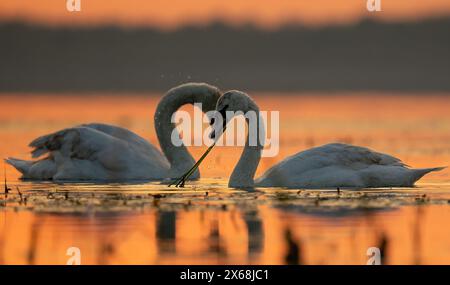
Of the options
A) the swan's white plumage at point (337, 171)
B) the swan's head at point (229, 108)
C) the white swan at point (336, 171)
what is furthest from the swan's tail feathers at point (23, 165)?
the swan's white plumage at point (337, 171)

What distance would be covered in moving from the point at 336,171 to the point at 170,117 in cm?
533

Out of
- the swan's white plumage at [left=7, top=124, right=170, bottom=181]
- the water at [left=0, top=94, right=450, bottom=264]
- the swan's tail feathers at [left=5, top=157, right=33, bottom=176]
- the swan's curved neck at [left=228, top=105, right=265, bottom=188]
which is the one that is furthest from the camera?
the swan's tail feathers at [left=5, top=157, right=33, bottom=176]

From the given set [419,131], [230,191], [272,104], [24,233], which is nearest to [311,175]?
[230,191]

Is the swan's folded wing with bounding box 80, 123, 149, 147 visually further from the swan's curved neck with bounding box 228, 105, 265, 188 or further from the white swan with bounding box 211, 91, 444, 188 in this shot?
the white swan with bounding box 211, 91, 444, 188

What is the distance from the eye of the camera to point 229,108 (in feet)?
74.7

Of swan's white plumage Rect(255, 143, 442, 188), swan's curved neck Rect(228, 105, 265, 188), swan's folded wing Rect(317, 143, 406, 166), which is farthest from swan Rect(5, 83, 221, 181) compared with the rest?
swan's folded wing Rect(317, 143, 406, 166)

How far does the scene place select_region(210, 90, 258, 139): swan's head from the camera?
22656mm

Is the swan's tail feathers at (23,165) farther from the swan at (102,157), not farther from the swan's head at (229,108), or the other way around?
the swan's head at (229,108)

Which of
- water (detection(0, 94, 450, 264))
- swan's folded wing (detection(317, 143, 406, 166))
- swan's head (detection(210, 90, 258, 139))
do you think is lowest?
water (detection(0, 94, 450, 264))

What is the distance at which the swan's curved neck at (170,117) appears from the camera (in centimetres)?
2492

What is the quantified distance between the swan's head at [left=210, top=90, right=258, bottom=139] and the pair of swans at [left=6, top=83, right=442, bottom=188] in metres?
0.02

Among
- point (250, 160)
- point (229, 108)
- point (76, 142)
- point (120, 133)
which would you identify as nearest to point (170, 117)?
point (120, 133)

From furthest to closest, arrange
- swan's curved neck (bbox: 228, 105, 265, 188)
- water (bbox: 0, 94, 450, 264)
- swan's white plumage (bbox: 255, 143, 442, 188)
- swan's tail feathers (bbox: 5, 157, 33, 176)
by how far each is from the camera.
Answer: swan's tail feathers (bbox: 5, 157, 33, 176) → swan's curved neck (bbox: 228, 105, 265, 188) → swan's white plumage (bbox: 255, 143, 442, 188) → water (bbox: 0, 94, 450, 264)

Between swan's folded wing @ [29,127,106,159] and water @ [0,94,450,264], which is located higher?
swan's folded wing @ [29,127,106,159]
